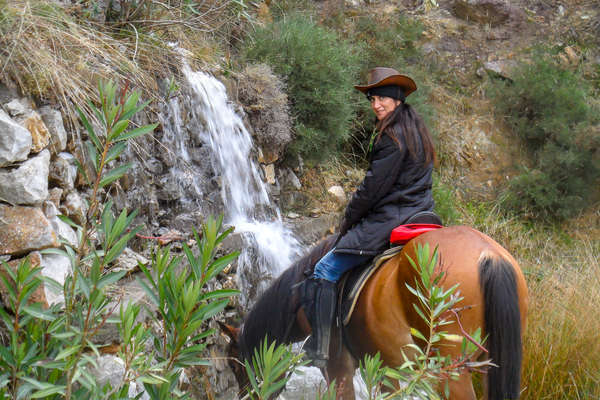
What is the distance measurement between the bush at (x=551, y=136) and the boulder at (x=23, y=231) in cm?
712

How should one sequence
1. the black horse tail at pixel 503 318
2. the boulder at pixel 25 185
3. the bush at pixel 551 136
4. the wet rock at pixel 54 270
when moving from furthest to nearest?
1. the bush at pixel 551 136
2. the boulder at pixel 25 185
3. the wet rock at pixel 54 270
4. the black horse tail at pixel 503 318

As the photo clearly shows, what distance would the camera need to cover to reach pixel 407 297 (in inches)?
108

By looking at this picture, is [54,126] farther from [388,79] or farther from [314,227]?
[314,227]

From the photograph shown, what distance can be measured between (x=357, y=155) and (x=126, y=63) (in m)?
4.40

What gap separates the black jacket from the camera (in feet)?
10.4

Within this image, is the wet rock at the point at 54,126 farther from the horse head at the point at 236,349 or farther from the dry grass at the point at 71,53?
the horse head at the point at 236,349

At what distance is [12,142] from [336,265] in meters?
1.91

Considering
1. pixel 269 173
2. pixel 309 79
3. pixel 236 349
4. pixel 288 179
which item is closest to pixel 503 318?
pixel 236 349

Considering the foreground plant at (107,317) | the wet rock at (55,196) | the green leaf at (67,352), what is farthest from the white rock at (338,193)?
the green leaf at (67,352)

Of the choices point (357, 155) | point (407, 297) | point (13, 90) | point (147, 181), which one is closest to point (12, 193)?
point (13, 90)

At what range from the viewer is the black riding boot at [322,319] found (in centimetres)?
321

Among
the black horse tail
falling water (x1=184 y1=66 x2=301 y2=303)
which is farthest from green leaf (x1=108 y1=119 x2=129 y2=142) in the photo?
falling water (x1=184 y1=66 x2=301 y2=303)

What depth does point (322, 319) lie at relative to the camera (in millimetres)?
3207

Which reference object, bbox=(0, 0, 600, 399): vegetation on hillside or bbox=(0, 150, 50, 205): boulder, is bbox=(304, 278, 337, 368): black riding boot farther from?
bbox=(0, 150, 50, 205): boulder
